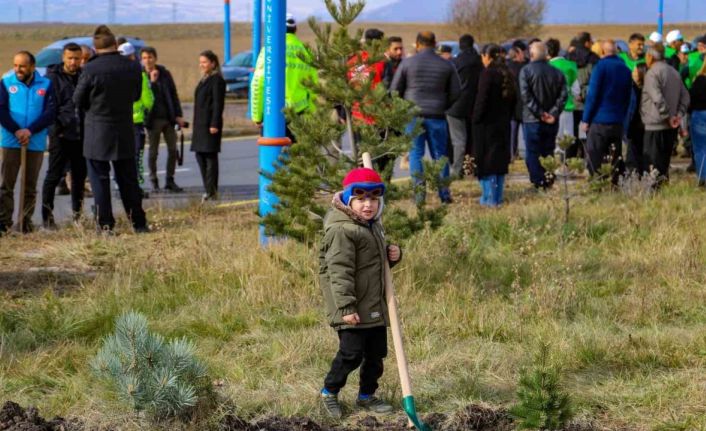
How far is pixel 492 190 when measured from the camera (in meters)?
12.7

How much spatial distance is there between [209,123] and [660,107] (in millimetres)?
5009

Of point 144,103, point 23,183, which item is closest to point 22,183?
point 23,183

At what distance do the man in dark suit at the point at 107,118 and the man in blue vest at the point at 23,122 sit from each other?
0.47 metres

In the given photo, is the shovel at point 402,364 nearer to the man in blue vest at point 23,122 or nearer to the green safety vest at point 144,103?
the man in blue vest at point 23,122

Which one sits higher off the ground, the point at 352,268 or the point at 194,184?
the point at 352,268

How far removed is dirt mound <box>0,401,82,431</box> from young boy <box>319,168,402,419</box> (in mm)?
1236

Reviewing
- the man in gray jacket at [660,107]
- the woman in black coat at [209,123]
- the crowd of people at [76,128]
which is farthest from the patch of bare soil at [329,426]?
the woman in black coat at [209,123]

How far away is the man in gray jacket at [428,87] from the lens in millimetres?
12719

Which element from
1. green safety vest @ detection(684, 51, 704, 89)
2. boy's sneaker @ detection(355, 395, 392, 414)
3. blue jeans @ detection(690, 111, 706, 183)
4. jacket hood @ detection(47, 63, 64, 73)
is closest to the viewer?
boy's sneaker @ detection(355, 395, 392, 414)

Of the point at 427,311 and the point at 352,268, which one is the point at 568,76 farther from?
the point at 352,268

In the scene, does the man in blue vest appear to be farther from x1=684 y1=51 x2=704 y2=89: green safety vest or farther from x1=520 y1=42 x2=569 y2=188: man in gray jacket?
x1=684 y1=51 x2=704 y2=89: green safety vest

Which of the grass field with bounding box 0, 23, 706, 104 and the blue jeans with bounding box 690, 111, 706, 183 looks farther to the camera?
the grass field with bounding box 0, 23, 706, 104

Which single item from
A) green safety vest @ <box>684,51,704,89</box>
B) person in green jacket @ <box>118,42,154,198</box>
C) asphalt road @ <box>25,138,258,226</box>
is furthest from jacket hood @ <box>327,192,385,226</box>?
green safety vest @ <box>684,51,704,89</box>

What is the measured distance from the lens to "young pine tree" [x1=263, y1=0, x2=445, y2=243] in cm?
767
